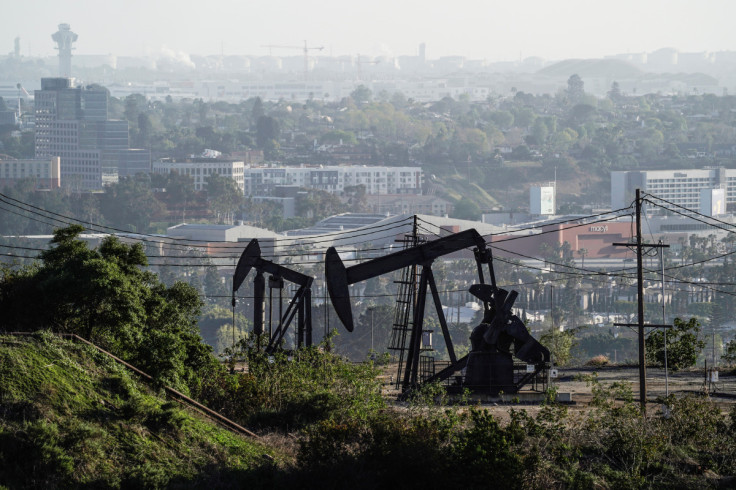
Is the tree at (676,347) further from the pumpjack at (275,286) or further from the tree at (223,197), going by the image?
the tree at (223,197)

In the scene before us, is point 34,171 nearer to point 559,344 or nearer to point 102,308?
point 559,344

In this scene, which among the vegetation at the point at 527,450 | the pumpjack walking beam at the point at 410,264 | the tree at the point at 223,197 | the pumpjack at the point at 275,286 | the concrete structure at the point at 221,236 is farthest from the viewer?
the tree at the point at 223,197

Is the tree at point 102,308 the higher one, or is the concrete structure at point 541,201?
the tree at point 102,308

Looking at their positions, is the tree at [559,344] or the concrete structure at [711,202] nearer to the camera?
the tree at [559,344]

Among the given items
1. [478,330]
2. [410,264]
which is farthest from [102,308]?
[478,330]

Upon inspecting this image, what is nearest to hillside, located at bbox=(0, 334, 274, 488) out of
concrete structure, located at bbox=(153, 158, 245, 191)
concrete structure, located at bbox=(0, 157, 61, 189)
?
concrete structure, located at bbox=(153, 158, 245, 191)

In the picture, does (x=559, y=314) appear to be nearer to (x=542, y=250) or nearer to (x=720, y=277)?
(x=720, y=277)

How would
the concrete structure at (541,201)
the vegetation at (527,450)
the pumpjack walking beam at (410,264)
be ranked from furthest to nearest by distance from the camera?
the concrete structure at (541,201) → the pumpjack walking beam at (410,264) → the vegetation at (527,450)

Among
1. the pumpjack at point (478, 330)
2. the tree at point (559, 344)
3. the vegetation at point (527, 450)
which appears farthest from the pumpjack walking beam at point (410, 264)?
the tree at point (559, 344)
